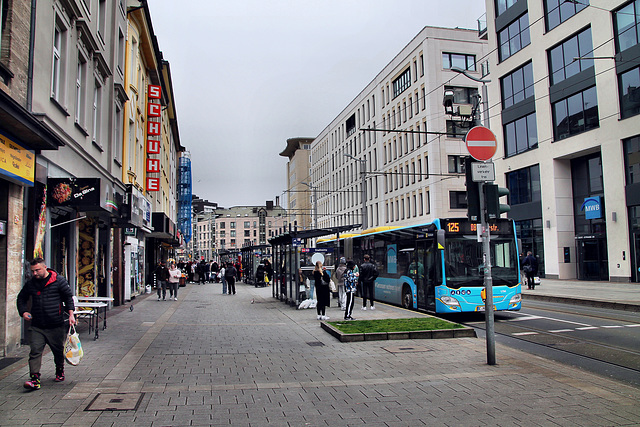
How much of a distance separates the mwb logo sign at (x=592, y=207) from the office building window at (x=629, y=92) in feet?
16.4

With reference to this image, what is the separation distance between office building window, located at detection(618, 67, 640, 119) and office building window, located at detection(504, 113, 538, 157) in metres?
7.15

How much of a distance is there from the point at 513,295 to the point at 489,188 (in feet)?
21.7

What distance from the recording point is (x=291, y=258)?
19391mm

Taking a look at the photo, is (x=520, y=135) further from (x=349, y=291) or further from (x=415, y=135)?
(x=349, y=291)

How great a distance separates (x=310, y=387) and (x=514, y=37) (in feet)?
117

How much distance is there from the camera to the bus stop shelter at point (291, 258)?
18.5m

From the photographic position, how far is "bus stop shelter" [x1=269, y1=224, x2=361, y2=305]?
60.6ft

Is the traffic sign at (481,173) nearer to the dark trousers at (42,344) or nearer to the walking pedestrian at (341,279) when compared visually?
the dark trousers at (42,344)

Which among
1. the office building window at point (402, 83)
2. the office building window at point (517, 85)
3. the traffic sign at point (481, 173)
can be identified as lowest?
the traffic sign at point (481, 173)

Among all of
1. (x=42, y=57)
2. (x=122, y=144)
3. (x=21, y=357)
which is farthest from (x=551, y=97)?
(x=21, y=357)

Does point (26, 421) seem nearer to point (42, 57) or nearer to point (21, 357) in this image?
point (21, 357)

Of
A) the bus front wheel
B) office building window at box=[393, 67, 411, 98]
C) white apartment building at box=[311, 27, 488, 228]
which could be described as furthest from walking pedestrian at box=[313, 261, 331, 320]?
office building window at box=[393, 67, 411, 98]

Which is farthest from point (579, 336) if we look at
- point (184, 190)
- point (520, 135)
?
point (184, 190)

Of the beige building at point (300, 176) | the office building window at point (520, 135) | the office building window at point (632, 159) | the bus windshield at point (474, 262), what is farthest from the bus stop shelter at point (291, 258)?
the beige building at point (300, 176)
